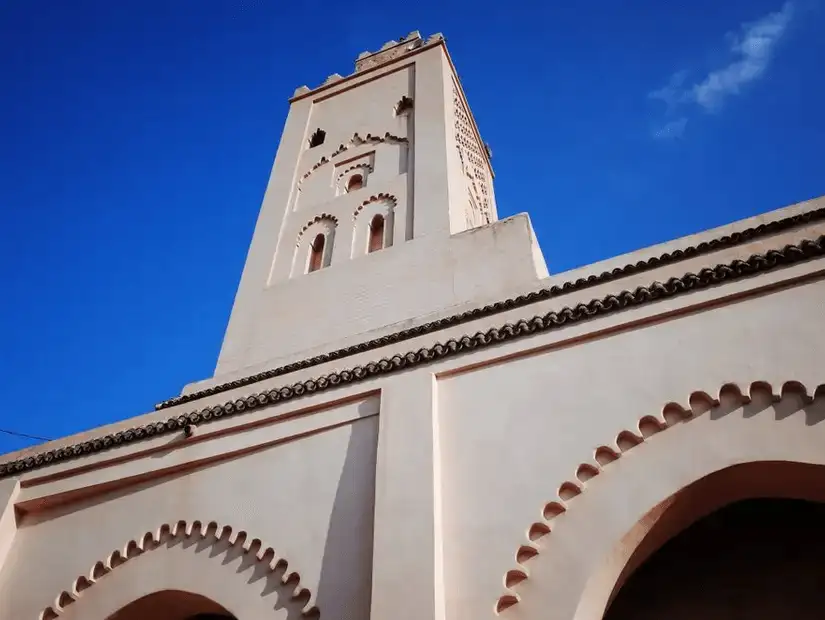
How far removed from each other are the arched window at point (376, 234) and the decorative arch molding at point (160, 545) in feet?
10.1

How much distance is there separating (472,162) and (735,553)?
5446 millimetres

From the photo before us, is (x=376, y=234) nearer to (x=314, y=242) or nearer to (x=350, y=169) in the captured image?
(x=314, y=242)

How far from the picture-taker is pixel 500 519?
8.95ft

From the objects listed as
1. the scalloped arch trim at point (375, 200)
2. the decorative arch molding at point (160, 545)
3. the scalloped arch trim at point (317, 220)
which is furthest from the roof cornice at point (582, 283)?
the scalloped arch trim at point (317, 220)

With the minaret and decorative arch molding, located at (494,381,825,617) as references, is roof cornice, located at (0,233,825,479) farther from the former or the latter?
the minaret

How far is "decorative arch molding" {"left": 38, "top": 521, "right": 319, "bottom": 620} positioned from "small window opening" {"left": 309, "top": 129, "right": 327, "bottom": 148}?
522cm

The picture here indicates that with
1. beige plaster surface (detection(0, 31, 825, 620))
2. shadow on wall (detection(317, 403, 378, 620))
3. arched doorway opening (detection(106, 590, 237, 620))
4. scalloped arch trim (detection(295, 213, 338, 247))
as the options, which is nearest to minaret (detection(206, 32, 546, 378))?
scalloped arch trim (detection(295, 213, 338, 247))

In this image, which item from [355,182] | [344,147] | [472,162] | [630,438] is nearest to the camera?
[630,438]

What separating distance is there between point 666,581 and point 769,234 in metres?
1.78

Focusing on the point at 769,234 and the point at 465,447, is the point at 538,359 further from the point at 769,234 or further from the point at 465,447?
the point at 769,234

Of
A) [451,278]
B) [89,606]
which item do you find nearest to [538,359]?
[451,278]

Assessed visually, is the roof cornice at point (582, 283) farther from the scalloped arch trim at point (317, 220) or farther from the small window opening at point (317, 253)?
the scalloped arch trim at point (317, 220)

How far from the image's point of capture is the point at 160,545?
344cm

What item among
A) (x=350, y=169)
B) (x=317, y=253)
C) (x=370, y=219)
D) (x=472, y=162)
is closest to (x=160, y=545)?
(x=317, y=253)
